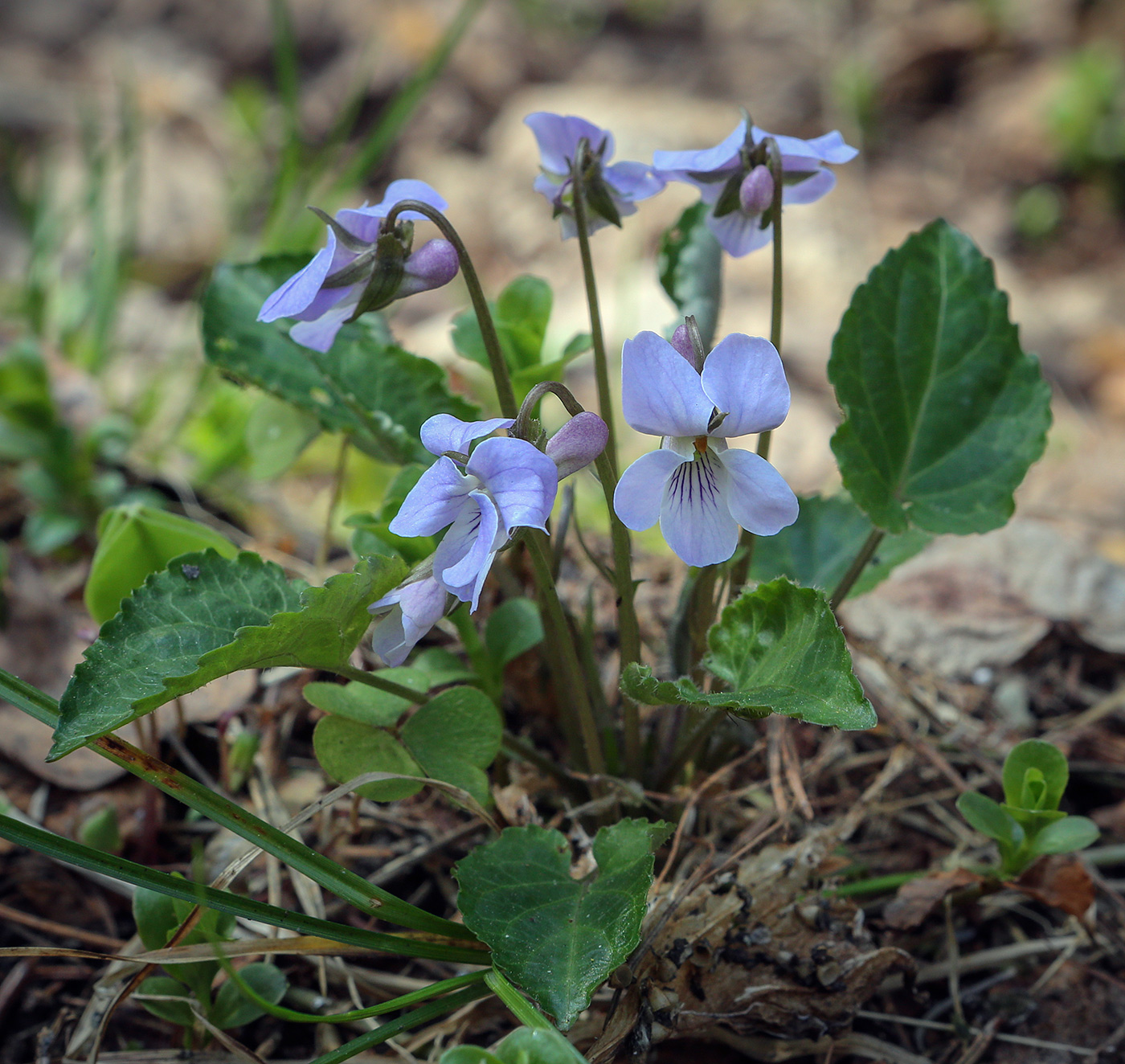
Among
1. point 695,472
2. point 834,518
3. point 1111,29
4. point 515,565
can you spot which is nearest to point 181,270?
point 515,565

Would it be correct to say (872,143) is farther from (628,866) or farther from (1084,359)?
(628,866)

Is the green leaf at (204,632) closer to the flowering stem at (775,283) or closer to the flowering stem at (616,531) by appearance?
the flowering stem at (616,531)

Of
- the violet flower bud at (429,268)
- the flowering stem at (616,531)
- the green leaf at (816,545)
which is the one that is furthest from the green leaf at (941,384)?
the violet flower bud at (429,268)

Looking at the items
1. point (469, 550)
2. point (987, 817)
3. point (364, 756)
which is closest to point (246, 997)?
point (364, 756)

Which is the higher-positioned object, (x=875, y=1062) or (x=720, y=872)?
(x=720, y=872)

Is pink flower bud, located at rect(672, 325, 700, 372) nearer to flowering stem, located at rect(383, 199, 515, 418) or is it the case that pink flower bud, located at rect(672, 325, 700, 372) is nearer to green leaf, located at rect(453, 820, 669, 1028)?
flowering stem, located at rect(383, 199, 515, 418)


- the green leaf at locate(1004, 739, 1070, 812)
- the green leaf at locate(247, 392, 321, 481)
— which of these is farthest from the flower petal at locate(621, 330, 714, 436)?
the green leaf at locate(247, 392, 321, 481)
